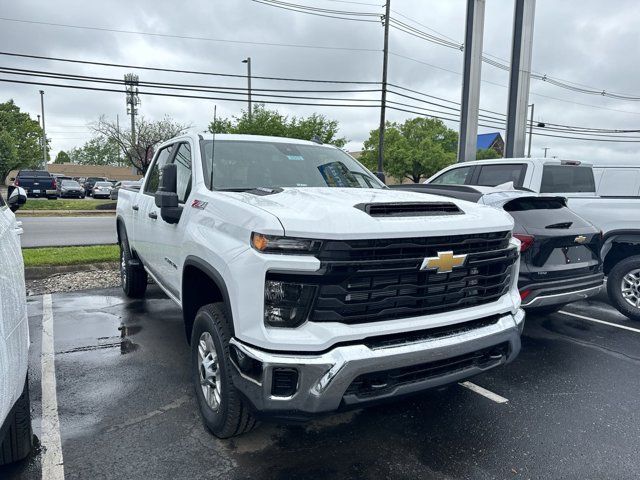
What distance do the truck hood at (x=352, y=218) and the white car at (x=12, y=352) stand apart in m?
1.30

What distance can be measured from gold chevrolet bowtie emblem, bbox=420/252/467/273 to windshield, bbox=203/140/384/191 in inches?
58.6

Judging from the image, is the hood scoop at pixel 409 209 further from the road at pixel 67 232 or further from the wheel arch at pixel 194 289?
the road at pixel 67 232

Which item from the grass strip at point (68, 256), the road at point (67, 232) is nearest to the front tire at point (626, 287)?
the grass strip at point (68, 256)

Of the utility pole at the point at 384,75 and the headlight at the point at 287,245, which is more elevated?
the utility pole at the point at 384,75

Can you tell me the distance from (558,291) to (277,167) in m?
2.98

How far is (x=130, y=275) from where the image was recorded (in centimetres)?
638

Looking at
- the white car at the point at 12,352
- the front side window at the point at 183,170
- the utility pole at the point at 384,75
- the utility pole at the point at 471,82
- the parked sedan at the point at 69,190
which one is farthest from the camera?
the parked sedan at the point at 69,190

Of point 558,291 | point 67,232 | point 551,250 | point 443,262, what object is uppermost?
point 443,262

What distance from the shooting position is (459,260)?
2.86 m

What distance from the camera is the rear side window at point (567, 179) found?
7.04 m

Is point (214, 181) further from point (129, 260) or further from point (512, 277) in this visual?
point (129, 260)

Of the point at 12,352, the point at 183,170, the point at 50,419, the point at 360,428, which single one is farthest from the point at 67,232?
the point at 12,352

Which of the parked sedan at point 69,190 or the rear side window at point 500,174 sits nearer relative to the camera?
the rear side window at point 500,174

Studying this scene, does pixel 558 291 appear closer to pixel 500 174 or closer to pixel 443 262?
pixel 443 262
